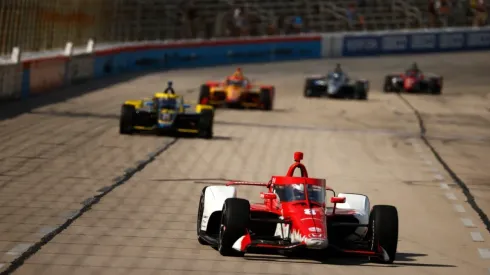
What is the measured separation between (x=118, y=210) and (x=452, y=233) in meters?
3.79

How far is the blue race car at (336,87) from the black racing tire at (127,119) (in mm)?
15525

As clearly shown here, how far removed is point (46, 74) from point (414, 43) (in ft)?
93.7

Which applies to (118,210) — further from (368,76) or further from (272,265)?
(368,76)

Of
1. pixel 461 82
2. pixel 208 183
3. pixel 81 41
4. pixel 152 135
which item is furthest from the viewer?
pixel 461 82

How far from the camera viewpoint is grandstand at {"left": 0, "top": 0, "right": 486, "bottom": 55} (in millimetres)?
39438

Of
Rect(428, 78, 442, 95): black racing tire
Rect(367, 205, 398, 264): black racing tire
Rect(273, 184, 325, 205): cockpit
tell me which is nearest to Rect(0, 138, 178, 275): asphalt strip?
Rect(273, 184, 325, 205): cockpit

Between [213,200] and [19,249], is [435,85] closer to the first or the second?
[213,200]

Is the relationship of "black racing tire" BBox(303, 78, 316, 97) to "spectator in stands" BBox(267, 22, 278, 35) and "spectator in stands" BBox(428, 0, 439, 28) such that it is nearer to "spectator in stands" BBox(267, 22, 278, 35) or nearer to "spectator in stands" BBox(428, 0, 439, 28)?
"spectator in stands" BBox(267, 22, 278, 35)

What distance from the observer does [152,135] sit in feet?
81.4

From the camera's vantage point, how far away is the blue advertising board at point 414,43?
197 ft

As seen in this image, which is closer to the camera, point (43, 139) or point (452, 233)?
point (452, 233)

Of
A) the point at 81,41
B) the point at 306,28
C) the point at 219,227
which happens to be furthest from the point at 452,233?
the point at 306,28

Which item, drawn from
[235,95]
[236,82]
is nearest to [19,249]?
[235,95]

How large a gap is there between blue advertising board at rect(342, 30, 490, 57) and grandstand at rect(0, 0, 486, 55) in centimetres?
65
